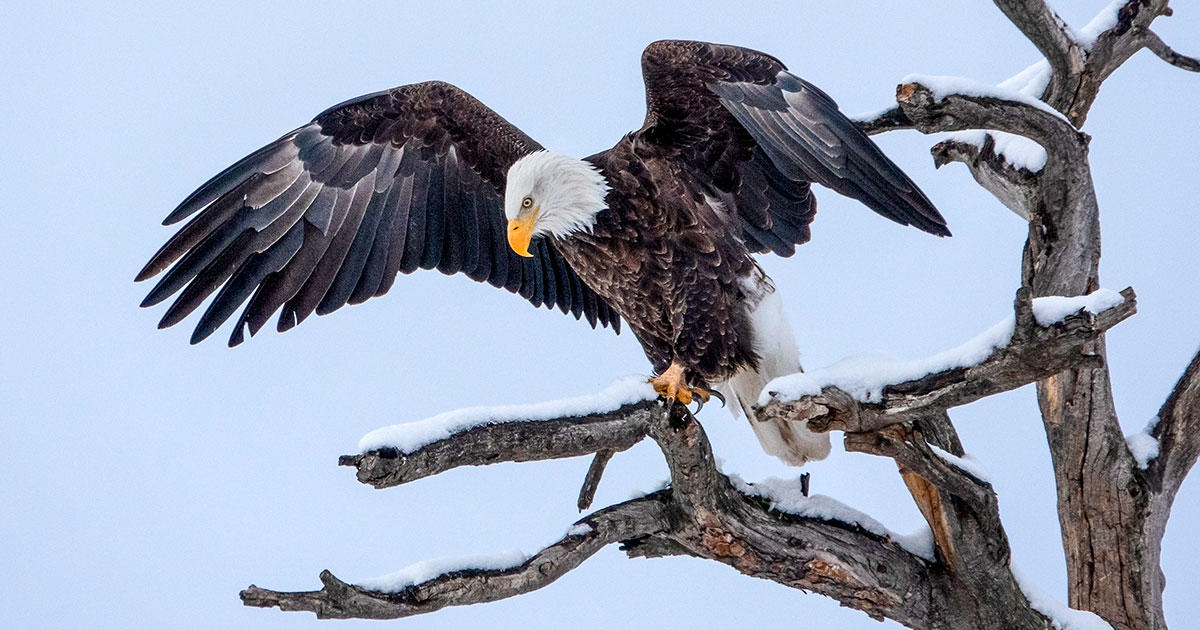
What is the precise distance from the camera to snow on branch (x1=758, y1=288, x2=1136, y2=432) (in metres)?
2.77

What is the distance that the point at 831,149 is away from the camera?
3.49 m

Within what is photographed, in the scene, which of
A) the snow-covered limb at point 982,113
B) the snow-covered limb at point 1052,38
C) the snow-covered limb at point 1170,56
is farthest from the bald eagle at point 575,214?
the snow-covered limb at point 1170,56

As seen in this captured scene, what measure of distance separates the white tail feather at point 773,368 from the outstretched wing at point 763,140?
18 cm

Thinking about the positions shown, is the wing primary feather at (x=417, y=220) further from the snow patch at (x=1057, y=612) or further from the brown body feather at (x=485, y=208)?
the snow patch at (x=1057, y=612)

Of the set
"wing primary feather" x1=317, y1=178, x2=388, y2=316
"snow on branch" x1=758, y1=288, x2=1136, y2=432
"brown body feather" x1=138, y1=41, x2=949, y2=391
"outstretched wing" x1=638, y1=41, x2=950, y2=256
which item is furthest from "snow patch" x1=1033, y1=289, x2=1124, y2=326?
"wing primary feather" x1=317, y1=178, x2=388, y2=316

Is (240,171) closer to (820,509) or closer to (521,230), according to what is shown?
(521,230)

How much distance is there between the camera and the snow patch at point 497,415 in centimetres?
294

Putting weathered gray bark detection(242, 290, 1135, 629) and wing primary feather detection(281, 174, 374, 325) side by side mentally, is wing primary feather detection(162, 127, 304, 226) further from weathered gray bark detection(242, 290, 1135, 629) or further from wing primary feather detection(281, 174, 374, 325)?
weathered gray bark detection(242, 290, 1135, 629)

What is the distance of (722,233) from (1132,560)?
1.74 meters

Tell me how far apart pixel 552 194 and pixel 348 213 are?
2.75ft

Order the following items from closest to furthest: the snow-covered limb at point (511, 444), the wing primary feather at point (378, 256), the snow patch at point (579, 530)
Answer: the snow-covered limb at point (511, 444) < the snow patch at point (579, 530) < the wing primary feather at point (378, 256)

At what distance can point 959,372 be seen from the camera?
9.80ft

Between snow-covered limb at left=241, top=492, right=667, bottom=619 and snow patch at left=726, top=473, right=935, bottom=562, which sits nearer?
snow-covered limb at left=241, top=492, right=667, bottom=619

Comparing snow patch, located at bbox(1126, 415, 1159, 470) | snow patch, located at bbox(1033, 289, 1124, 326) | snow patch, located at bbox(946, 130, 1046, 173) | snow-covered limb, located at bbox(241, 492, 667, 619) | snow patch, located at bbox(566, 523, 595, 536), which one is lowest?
snow-covered limb, located at bbox(241, 492, 667, 619)
